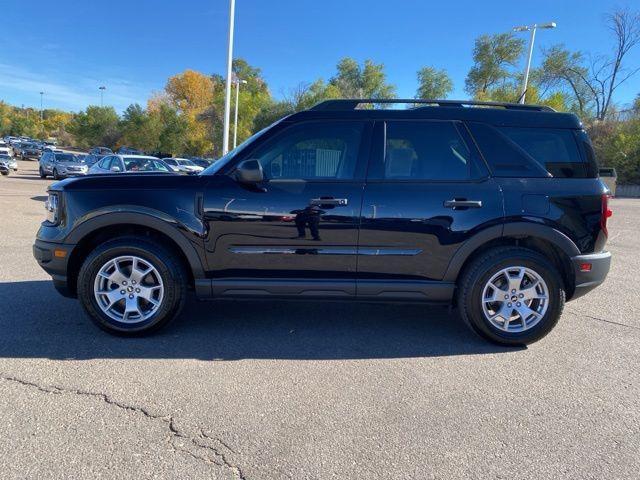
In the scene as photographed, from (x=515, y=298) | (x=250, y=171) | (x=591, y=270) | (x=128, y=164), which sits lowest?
(x=515, y=298)

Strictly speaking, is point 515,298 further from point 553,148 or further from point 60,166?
point 60,166

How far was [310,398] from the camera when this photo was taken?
9.81 ft

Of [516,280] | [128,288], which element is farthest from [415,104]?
[128,288]

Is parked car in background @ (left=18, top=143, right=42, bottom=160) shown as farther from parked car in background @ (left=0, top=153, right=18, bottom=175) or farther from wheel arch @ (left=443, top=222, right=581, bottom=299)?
wheel arch @ (left=443, top=222, right=581, bottom=299)

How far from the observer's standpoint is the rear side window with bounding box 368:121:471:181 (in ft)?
12.5

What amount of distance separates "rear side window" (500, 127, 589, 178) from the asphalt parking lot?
1576 mm

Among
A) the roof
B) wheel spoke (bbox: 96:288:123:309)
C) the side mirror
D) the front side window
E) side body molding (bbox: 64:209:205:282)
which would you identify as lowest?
wheel spoke (bbox: 96:288:123:309)

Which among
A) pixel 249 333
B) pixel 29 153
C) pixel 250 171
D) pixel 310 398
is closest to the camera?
pixel 310 398

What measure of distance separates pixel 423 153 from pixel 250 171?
4.95ft

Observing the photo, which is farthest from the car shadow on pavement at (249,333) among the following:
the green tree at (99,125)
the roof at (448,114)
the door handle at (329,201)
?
the green tree at (99,125)

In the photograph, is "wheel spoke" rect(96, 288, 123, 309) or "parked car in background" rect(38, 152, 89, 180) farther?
"parked car in background" rect(38, 152, 89, 180)

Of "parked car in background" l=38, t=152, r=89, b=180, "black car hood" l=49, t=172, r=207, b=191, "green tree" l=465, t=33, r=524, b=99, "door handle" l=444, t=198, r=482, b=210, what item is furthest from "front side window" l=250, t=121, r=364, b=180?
"green tree" l=465, t=33, r=524, b=99

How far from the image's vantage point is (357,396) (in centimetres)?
304

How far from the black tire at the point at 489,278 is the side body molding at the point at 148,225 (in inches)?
91.0
